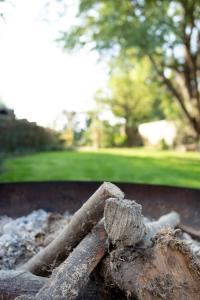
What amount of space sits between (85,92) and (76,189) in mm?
11825

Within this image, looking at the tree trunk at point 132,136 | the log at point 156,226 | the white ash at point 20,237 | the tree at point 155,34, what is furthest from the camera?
the tree trunk at point 132,136

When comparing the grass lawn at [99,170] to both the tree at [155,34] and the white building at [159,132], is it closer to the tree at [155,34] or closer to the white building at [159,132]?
the tree at [155,34]

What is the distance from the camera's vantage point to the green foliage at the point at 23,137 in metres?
4.81

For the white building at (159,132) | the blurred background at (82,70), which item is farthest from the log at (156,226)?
the white building at (159,132)

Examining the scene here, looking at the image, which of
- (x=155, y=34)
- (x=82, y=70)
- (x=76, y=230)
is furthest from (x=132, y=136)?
(x=76, y=230)

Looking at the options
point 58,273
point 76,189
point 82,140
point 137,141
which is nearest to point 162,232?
point 58,273

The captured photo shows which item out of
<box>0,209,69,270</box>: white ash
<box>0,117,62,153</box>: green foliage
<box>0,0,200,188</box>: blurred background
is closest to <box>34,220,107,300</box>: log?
<box>0,209,69,270</box>: white ash

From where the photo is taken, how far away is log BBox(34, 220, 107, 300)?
110 centimetres

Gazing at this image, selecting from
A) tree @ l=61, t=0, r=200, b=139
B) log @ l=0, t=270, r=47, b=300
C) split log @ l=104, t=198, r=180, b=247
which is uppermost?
tree @ l=61, t=0, r=200, b=139

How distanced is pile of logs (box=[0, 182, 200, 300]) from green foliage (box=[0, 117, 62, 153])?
3.32 meters

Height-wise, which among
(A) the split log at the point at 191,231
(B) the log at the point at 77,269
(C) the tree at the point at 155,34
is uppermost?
(C) the tree at the point at 155,34

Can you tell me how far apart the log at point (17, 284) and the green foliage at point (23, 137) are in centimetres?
330

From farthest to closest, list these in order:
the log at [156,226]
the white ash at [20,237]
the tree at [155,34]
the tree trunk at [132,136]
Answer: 1. the tree trunk at [132,136]
2. the tree at [155,34]
3. the white ash at [20,237]
4. the log at [156,226]

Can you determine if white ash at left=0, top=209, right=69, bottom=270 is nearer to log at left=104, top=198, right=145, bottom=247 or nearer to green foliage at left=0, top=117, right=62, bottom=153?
log at left=104, top=198, right=145, bottom=247
